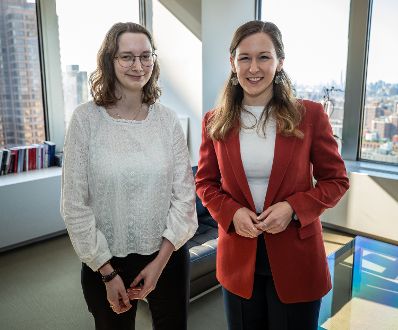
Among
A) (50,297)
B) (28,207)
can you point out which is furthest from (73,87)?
(50,297)

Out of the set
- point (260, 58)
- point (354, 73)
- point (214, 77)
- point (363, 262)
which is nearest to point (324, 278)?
point (260, 58)

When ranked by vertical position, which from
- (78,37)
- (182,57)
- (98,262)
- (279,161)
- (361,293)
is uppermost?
(78,37)

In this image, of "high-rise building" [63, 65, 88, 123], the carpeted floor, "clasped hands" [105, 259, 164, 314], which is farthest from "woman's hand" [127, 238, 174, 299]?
"high-rise building" [63, 65, 88, 123]

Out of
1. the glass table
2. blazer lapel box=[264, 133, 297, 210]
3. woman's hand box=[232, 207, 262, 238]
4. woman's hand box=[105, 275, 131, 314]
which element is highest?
blazer lapel box=[264, 133, 297, 210]

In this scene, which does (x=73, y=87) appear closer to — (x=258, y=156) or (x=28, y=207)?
(x=28, y=207)

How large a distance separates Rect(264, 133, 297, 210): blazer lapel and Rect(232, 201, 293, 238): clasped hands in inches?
2.2

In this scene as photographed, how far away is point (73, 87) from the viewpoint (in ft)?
14.3

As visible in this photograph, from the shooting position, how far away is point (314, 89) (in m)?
4.23

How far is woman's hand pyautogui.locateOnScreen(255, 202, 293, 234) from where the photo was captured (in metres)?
1.25

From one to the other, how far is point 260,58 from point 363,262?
1.91 meters

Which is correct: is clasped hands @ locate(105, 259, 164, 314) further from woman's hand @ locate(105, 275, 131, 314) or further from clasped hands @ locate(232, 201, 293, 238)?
clasped hands @ locate(232, 201, 293, 238)

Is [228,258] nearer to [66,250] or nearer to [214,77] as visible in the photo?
[66,250]

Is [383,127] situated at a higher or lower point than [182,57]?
lower

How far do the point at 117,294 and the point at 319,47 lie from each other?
12.0ft
